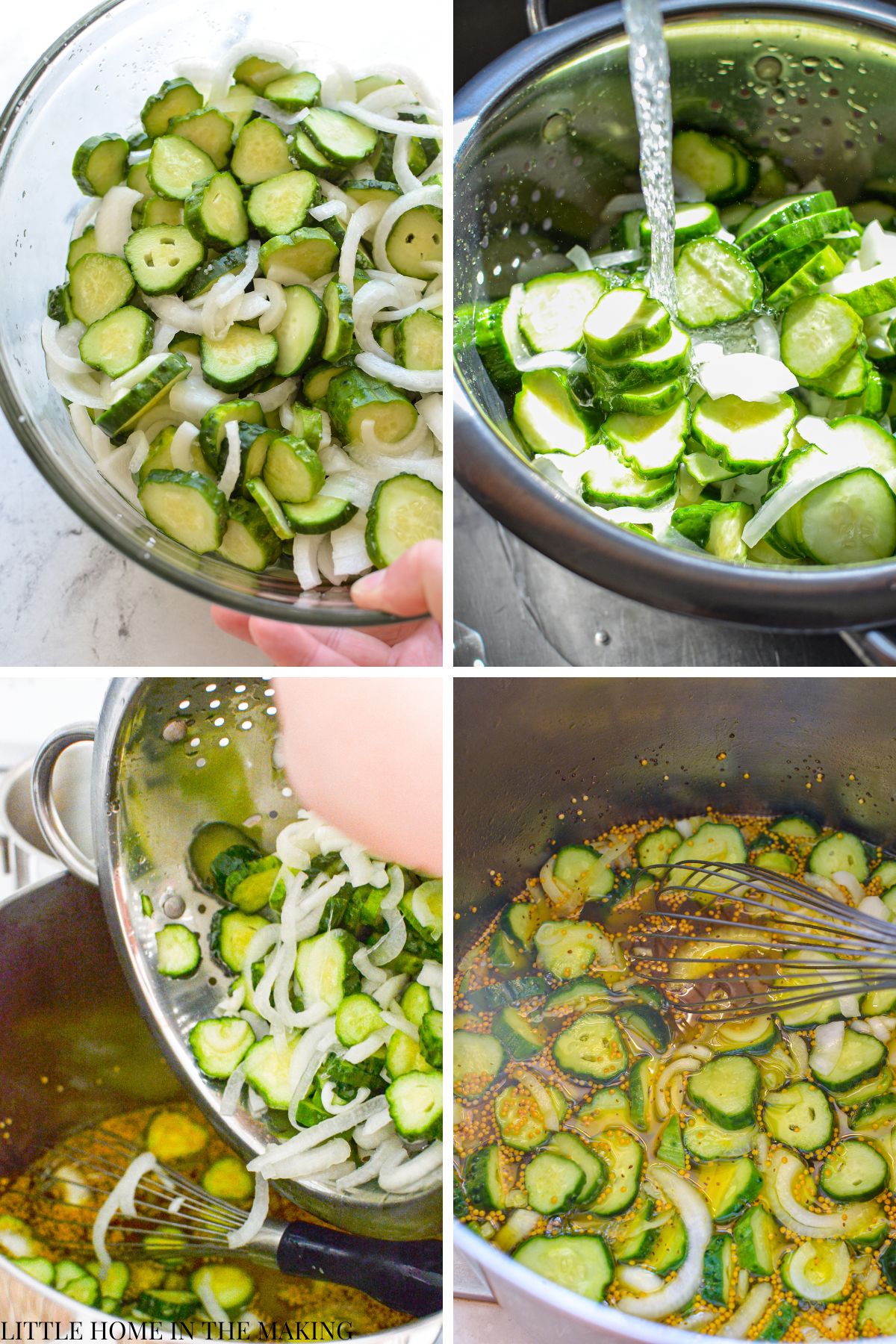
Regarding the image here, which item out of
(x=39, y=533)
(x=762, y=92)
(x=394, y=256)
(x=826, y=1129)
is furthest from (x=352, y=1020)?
(x=762, y=92)

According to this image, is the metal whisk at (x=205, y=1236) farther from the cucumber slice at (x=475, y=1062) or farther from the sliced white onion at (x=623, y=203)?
the sliced white onion at (x=623, y=203)

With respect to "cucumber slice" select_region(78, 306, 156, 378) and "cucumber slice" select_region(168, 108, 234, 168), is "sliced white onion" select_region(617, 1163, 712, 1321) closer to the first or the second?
"cucumber slice" select_region(78, 306, 156, 378)

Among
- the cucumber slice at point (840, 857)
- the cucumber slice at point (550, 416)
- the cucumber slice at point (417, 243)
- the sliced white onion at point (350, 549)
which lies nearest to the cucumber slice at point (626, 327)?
the cucumber slice at point (550, 416)

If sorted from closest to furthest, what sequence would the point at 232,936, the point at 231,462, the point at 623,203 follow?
the point at 231,462
the point at 232,936
the point at 623,203

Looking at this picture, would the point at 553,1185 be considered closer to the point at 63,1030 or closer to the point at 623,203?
the point at 63,1030

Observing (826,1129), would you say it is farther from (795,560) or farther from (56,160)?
(56,160)

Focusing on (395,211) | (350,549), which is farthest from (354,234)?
(350,549)

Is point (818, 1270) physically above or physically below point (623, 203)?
below
